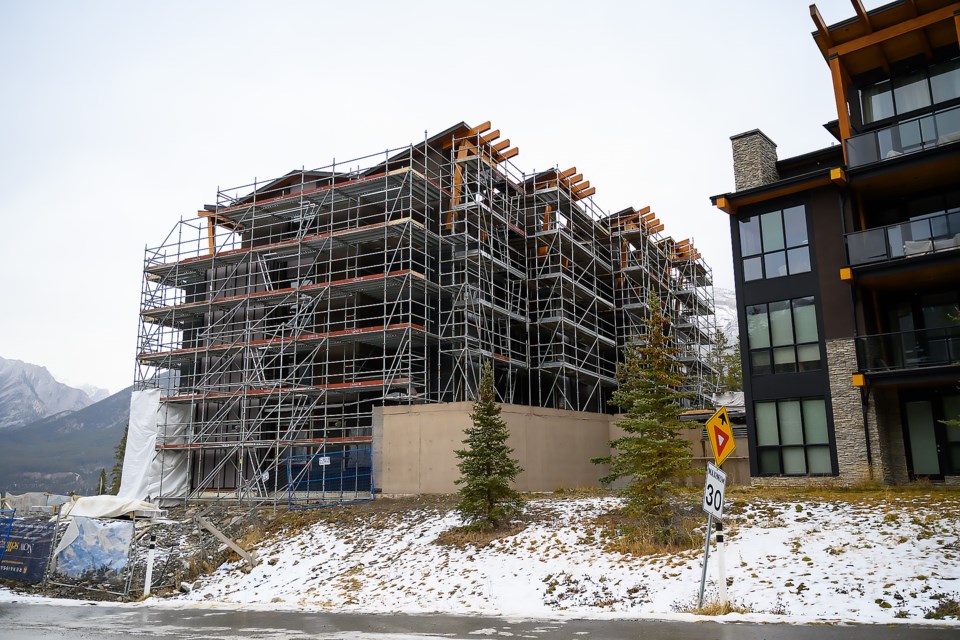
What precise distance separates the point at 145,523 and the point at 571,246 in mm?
21714

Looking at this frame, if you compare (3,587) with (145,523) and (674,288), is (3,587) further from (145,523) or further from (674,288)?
(674,288)

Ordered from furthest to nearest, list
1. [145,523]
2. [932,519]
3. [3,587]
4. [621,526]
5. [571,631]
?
[145,523], [3,587], [621,526], [932,519], [571,631]

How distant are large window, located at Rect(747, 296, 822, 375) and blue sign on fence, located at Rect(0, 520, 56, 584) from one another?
19376 mm

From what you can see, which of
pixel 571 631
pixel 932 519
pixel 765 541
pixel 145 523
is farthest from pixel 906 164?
pixel 145 523

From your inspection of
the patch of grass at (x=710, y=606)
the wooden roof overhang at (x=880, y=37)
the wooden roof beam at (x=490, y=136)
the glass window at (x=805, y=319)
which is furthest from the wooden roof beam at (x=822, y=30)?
the patch of grass at (x=710, y=606)

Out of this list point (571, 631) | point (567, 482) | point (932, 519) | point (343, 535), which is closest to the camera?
point (571, 631)

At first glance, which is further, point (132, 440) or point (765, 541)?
point (132, 440)

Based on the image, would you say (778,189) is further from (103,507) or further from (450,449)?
(103,507)

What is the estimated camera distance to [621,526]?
15688 mm

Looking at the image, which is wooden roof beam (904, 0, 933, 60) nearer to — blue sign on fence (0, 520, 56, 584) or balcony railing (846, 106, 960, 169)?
balcony railing (846, 106, 960, 169)

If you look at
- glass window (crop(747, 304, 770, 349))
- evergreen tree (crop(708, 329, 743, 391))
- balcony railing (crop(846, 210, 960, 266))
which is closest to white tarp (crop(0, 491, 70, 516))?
glass window (crop(747, 304, 770, 349))

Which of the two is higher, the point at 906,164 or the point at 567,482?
the point at 906,164

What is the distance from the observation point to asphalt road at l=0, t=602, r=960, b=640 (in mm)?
9367

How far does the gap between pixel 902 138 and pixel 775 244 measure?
4386mm
